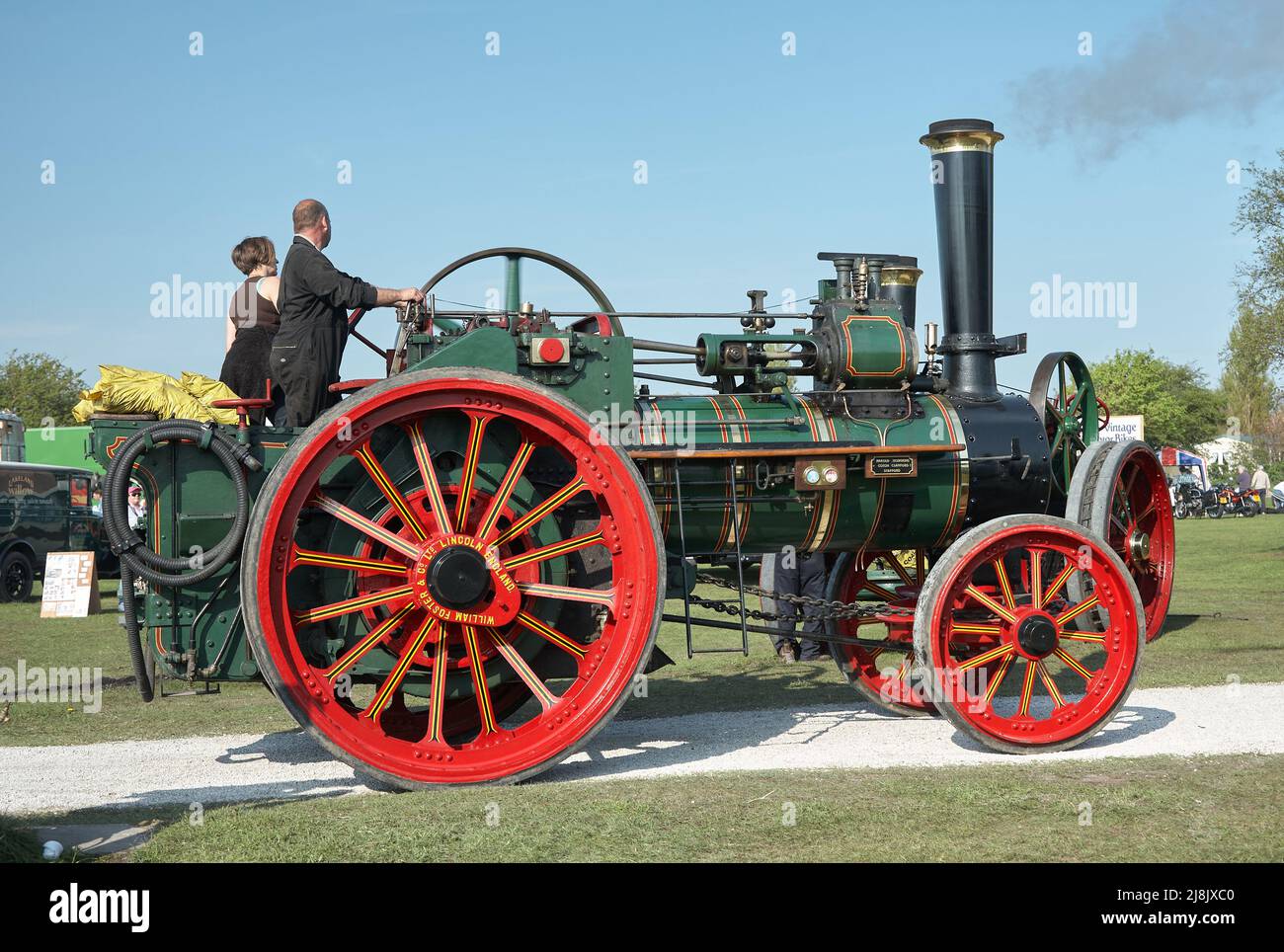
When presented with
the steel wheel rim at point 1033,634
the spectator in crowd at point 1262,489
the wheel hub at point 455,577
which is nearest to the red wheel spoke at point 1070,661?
the steel wheel rim at point 1033,634

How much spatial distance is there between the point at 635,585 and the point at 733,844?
5.57 ft

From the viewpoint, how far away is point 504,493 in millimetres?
6469

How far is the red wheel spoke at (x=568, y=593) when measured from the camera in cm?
652

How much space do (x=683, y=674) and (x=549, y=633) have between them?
417 cm

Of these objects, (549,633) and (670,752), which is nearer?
(549,633)

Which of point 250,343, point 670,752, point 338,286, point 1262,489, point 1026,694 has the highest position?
point 338,286

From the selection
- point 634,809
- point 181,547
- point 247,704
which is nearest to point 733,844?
point 634,809

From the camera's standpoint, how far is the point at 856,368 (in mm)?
7492

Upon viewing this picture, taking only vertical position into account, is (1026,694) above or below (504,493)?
below

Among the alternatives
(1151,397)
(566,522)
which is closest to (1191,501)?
(1151,397)

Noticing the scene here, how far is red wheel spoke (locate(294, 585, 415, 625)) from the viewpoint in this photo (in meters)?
6.23

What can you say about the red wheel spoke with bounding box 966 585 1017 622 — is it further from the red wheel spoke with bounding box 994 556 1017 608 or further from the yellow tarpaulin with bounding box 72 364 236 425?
the yellow tarpaulin with bounding box 72 364 236 425

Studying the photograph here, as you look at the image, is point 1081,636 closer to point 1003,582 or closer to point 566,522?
point 1003,582
